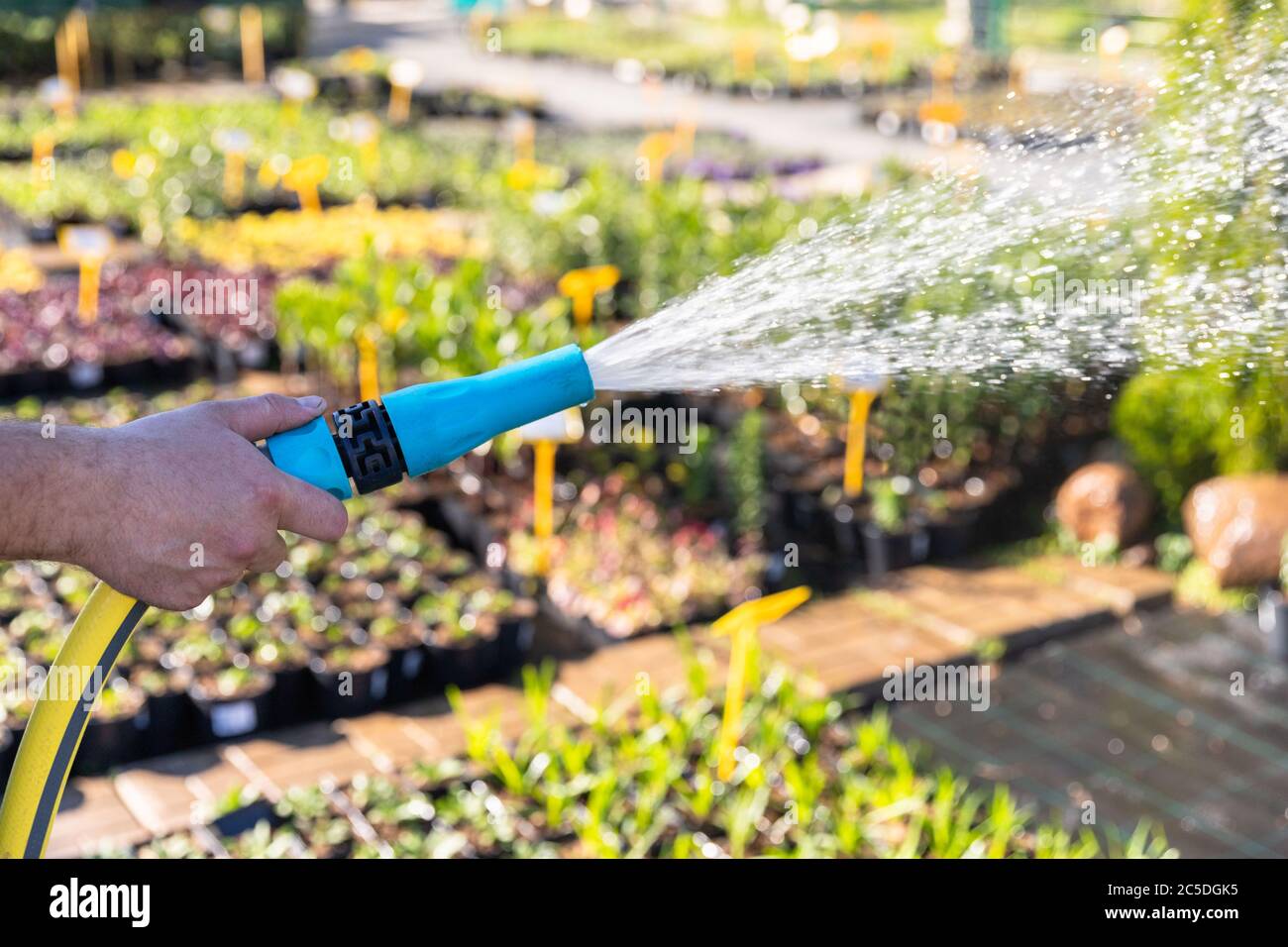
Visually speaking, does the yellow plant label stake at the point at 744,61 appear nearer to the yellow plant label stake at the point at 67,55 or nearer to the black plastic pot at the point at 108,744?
the yellow plant label stake at the point at 67,55

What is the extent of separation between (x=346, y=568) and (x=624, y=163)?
9.40m

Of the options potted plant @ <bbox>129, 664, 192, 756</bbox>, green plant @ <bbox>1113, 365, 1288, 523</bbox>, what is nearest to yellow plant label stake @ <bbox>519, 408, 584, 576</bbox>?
potted plant @ <bbox>129, 664, 192, 756</bbox>

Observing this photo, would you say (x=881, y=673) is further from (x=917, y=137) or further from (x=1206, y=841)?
(x=917, y=137)

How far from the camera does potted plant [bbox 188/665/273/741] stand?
4.86m

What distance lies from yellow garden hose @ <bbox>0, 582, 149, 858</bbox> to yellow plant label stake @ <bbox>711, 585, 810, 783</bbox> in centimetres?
204

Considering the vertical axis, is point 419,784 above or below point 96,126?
below

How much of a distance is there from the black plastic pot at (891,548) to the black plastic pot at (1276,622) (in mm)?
1412

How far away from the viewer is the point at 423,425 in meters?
1.87

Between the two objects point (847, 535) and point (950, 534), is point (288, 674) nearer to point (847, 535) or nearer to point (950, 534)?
point (847, 535)

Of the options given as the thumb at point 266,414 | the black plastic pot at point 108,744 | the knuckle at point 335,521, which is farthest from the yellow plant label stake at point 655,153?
the knuckle at point 335,521

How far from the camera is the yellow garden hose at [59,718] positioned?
1.90m

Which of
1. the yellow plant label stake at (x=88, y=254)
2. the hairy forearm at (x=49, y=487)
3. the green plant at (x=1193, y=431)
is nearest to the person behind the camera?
the hairy forearm at (x=49, y=487)

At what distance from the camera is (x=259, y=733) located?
4945mm
